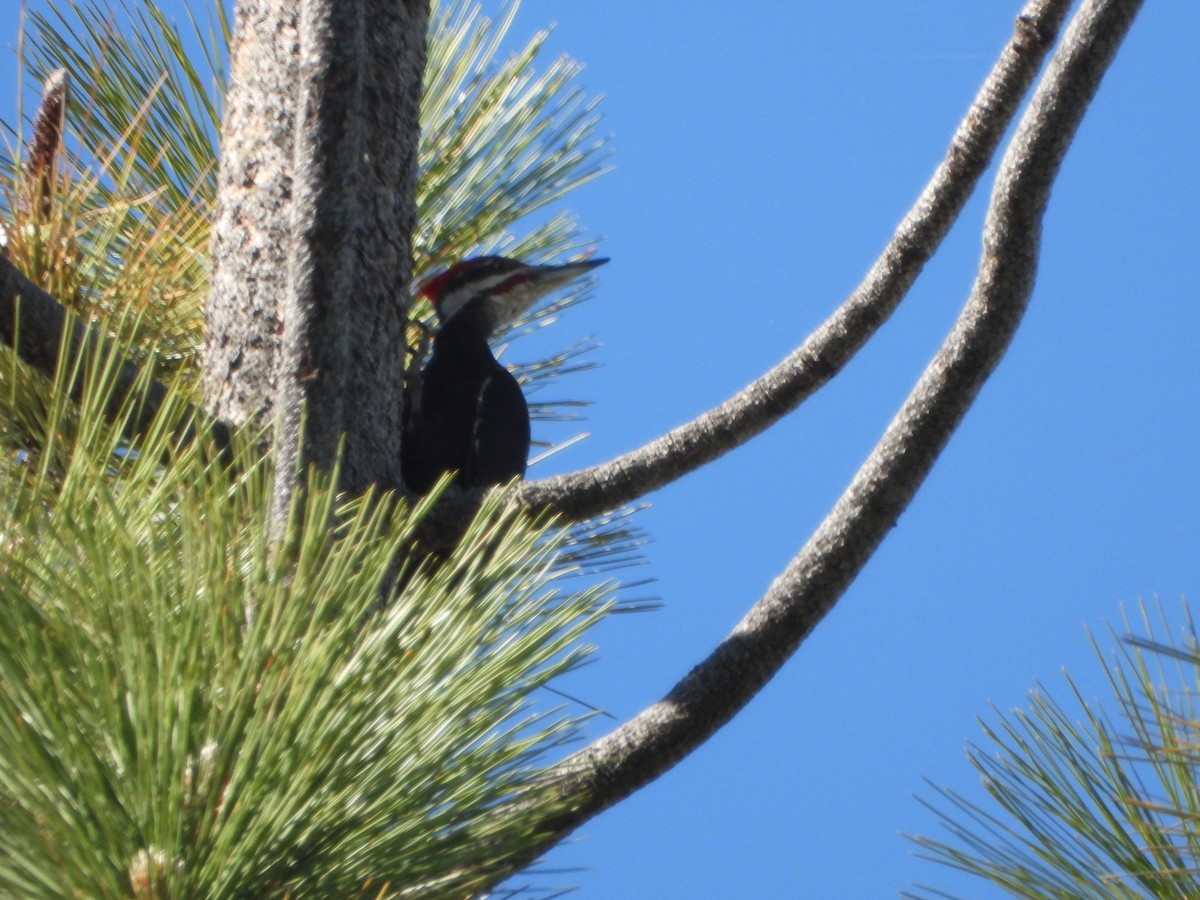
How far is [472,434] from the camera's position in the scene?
2279 mm

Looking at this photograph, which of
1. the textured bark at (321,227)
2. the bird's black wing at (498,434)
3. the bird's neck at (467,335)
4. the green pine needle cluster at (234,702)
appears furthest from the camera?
the bird's neck at (467,335)

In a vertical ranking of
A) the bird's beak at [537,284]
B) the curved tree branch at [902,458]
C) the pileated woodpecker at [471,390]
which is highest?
the bird's beak at [537,284]

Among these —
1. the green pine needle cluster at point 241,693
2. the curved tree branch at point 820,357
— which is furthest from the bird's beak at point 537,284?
the green pine needle cluster at point 241,693

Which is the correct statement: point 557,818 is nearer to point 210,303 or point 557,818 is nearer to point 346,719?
point 346,719

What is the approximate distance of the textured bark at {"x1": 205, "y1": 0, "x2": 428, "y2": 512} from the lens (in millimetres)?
1532

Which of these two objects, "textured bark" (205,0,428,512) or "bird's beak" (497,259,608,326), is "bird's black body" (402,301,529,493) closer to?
"bird's beak" (497,259,608,326)

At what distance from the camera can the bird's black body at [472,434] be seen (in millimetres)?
2291

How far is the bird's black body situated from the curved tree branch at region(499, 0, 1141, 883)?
0.86m

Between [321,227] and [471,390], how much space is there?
2.68 feet

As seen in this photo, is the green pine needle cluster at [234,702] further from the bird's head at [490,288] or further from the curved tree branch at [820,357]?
the bird's head at [490,288]

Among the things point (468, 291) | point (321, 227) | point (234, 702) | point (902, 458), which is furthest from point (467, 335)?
point (234, 702)

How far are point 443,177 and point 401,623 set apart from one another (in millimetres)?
1345

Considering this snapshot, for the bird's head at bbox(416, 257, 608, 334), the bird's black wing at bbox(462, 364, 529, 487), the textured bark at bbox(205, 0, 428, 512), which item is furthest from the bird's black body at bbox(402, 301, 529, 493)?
the textured bark at bbox(205, 0, 428, 512)

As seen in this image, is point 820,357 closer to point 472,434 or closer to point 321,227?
point 321,227
